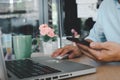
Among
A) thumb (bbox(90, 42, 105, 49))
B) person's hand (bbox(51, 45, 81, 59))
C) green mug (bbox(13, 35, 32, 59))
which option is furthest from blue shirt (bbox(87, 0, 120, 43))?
thumb (bbox(90, 42, 105, 49))

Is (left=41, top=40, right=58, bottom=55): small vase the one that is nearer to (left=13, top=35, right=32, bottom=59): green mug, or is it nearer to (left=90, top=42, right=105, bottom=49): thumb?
(left=13, top=35, right=32, bottom=59): green mug

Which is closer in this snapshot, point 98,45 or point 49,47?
point 98,45

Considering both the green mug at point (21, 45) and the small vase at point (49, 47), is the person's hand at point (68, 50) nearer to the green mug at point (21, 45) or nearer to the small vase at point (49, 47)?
the green mug at point (21, 45)

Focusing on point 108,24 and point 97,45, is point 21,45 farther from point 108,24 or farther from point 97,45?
point 108,24

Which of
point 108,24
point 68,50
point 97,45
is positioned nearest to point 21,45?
point 68,50

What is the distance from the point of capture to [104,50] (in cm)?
86

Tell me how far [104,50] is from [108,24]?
0.65 meters

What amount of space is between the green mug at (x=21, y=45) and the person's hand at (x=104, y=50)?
32 cm

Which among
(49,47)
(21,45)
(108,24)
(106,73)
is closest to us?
(106,73)

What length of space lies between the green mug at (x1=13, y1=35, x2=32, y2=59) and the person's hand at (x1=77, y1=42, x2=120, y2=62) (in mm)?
323

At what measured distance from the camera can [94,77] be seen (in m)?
A: 0.67

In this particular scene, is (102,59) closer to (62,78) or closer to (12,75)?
(62,78)

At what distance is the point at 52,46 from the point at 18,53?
30cm

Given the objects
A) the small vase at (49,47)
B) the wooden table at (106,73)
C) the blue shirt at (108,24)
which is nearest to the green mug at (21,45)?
the small vase at (49,47)
